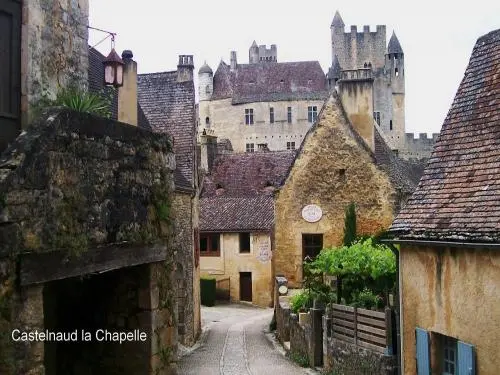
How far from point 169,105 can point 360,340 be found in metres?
13.0

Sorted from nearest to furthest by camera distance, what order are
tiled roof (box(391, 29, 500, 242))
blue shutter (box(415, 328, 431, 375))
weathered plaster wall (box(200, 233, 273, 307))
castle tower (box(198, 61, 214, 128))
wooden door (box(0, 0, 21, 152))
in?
wooden door (box(0, 0, 21, 152)) < tiled roof (box(391, 29, 500, 242)) < blue shutter (box(415, 328, 431, 375)) < weathered plaster wall (box(200, 233, 273, 307)) < castle tower (box(198, 61, 214, 128))

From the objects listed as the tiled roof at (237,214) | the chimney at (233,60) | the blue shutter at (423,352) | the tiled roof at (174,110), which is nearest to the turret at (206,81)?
the chimney at (233,60)

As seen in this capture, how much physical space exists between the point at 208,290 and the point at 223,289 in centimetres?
115

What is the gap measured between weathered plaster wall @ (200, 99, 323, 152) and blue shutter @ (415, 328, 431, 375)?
6726 cm

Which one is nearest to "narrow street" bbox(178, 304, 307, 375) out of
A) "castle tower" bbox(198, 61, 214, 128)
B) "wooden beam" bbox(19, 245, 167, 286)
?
"wooden beam" bbox(19, 245, 167, 286)

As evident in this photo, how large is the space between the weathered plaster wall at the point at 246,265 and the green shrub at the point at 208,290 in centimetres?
89

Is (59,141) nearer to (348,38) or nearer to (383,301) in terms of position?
(383,301)

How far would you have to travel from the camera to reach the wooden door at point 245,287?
3428 cm

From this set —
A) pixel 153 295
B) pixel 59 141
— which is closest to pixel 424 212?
pixel 153 295

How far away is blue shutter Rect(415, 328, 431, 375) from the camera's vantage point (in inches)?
434

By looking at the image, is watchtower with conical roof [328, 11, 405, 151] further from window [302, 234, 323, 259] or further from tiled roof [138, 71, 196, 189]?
tiled roof [138, 71, 196, 189]

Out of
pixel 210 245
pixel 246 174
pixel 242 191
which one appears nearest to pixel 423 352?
pixel 210 245

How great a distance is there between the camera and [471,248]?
988 cm

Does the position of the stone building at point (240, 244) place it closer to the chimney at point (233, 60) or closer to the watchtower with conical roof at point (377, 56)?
the chimney at point (233, 60)
